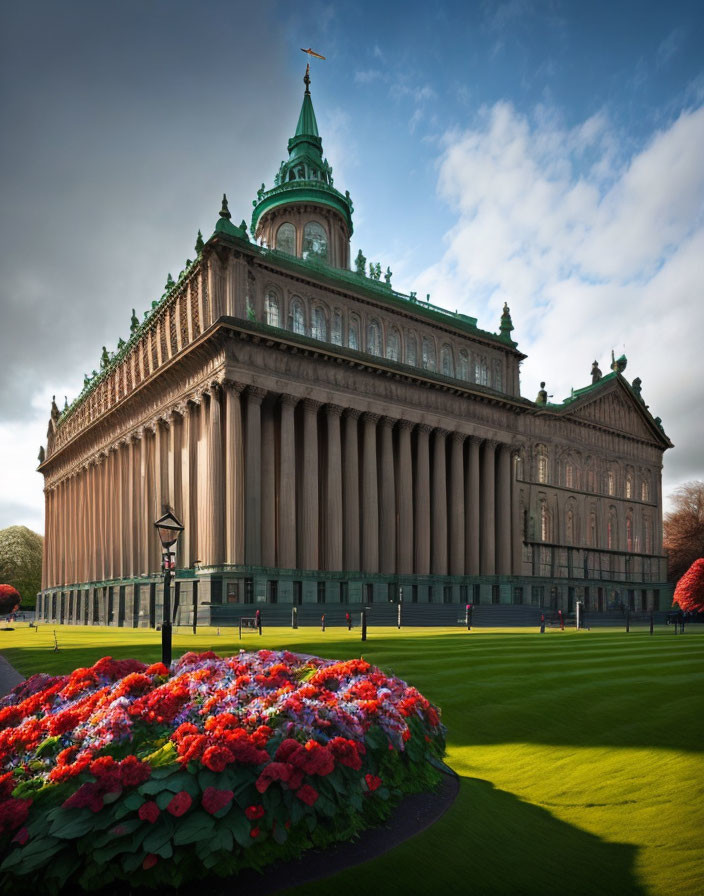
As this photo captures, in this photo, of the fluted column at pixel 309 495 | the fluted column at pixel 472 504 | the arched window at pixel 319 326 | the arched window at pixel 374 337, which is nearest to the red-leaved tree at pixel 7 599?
the fluted column at pixel 309 495

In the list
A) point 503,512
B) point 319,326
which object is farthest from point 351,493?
point 503,512

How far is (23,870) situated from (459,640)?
22747 millimetres

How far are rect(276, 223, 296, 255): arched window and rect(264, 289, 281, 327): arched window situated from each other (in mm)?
18319

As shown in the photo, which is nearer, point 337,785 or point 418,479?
point 337,785

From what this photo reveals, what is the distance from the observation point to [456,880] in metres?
7.35

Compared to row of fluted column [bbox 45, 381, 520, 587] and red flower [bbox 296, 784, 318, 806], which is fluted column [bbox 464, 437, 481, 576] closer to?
row of fluted column [bbox 45, 381, 520, 587]

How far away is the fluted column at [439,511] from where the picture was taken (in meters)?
66.3

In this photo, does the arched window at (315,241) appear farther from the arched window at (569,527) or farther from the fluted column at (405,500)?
the arched window at (569,527)

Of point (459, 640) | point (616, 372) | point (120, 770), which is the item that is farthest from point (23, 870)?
point (616, 372)

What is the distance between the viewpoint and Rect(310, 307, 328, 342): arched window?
60.7 meters

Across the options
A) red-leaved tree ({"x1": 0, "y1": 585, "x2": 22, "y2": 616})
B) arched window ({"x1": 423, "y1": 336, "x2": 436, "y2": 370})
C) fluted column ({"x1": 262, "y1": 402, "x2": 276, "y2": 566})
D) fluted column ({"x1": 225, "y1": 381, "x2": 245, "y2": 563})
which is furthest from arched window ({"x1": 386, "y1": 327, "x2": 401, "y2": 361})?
red-leaved tree ({"x1": 0, "y1": 585, "x2": 22, "y2": 616})

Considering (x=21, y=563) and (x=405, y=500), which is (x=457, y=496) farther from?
(x=21, y=563)

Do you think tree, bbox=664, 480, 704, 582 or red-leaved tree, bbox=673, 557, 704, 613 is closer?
red-leaved tree, bbox=673, 557, 704, 613

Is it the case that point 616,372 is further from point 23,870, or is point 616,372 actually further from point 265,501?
point 23,870
